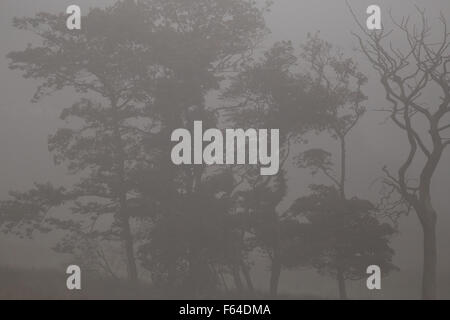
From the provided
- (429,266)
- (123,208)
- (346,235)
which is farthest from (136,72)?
(429,266)

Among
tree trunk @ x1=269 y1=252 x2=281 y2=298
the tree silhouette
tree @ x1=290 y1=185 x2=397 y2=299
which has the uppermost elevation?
the tree silhouette

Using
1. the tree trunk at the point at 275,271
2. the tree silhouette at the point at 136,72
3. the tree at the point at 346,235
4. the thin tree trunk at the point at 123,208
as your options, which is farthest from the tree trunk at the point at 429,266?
the thin tree trunk at the point at 123,208

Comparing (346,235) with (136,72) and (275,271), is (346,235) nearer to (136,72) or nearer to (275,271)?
(275,271)

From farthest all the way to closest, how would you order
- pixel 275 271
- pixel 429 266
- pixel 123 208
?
pixel 275 271 < pixel 123 208 < pixel 429 266

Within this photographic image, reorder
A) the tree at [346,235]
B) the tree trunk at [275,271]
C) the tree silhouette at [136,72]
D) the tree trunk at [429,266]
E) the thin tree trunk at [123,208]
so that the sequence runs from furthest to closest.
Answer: the tree trunk at [275,271]
the tree at [346,235]
the thin tree trunk at [123,208]
the tree silhouette at [136,72]
the tree trunk at [429,266]

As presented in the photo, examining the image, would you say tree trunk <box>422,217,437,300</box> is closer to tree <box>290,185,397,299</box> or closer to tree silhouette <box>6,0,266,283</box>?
tree <box>290,185,397,299</box>

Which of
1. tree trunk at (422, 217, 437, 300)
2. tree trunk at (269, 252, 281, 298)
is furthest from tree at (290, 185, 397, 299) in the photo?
tree trunk at (422, 217, 437, 300)

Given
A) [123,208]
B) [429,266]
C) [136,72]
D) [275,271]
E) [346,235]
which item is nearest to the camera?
[429,266]

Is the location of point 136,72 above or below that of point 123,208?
above

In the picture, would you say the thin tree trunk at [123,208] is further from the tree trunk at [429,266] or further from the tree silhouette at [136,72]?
the tree trunk at [429,266]

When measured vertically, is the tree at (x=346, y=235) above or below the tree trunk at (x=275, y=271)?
above

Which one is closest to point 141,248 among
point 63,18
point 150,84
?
point 150,84

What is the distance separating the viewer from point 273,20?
12600cm

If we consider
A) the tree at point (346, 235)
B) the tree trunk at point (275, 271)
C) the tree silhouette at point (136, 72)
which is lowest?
the tree trunk at point (275, 271)
